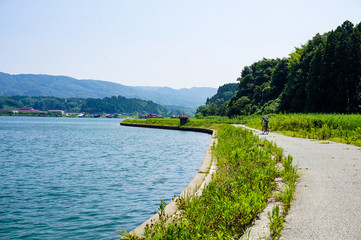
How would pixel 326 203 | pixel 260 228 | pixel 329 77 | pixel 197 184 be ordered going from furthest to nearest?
pixel 329 77
pixel 197 184
pixel 326 203
pixel 260 228

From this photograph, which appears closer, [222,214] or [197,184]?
[222,214]

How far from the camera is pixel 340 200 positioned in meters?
6.26

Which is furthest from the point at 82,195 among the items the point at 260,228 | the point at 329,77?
the point at 329,77

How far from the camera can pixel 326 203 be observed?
6055 millimetres

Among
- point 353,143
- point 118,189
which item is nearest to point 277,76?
point 353,143

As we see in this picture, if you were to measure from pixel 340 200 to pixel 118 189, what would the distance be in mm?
7287

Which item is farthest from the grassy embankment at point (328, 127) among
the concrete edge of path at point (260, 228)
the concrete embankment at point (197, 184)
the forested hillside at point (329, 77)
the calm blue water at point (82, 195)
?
the forested hillside at point (329, 77)

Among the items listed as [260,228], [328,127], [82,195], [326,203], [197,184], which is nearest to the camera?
[260,228]

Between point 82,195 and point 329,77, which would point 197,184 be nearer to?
point 82,195

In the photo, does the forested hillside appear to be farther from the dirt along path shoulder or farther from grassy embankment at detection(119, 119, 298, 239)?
grassy embankment at detection(119, 119, 298, 239)

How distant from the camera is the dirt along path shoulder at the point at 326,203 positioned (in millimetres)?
4645

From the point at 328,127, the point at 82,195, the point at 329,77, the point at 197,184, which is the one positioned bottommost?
the point at 82,195

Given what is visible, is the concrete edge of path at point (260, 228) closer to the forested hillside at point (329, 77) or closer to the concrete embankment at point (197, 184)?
the concrete embankment at point (197, 184)

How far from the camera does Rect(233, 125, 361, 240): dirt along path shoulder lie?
4.64m
